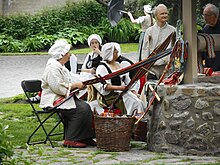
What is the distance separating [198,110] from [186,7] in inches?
52.0

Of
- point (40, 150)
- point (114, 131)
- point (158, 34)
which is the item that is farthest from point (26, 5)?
point (40, 150)

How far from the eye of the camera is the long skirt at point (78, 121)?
9125mm

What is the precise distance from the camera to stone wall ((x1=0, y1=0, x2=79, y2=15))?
32.6 m

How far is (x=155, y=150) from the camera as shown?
8656 millimetres

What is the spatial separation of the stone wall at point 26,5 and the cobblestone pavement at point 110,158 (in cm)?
2421

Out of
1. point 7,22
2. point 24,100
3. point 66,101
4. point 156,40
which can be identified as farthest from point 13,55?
point 66,101

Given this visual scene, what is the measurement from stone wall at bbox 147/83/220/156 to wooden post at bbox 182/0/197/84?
0.97 feet

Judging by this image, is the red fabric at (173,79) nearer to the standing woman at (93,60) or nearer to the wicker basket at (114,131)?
the wicker basket at (114,131)

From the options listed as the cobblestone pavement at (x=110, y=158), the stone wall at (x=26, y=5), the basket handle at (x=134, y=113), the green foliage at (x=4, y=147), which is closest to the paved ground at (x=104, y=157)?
the cobblestone pavement at (x=110, y=158)

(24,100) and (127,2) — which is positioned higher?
(127,2)

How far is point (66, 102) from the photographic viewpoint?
8.96 metres

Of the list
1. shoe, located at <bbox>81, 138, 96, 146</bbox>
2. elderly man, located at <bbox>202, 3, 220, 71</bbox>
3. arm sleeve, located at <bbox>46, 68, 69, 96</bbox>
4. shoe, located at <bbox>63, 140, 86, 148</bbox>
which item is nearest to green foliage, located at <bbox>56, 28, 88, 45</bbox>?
elderly man, located at <bbox>202, 3, 220, 71</bbox>

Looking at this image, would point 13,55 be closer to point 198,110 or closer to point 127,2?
point 127,2

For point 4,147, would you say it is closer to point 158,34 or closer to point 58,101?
point 58,101
